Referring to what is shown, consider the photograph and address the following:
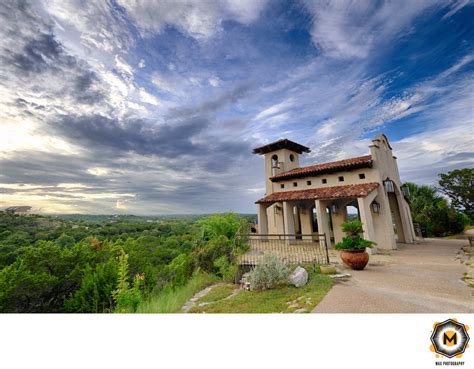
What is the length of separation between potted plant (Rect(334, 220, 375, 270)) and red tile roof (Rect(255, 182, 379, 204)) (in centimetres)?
275

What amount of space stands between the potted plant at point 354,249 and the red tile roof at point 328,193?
2.75 metres

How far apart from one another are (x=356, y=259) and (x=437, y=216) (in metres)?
10.8

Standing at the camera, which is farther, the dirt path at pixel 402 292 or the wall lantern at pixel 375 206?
the wall lantern at pixel 375 206

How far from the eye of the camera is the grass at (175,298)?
2.86 m

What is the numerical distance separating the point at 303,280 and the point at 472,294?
2.13 m

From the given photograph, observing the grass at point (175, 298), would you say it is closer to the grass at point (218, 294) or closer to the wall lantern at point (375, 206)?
the grass at point (218, 294)

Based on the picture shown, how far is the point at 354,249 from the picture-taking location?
4285mm

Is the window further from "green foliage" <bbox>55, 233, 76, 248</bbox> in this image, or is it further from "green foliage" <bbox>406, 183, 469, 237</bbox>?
"green foliage" <bbox>55, 233, 76, 248</bbox>

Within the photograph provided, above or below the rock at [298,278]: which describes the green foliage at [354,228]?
above

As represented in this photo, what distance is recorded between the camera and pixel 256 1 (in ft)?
10.7

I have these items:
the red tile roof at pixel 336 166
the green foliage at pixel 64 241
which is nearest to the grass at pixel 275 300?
the red tile roof at pixel 336 166
